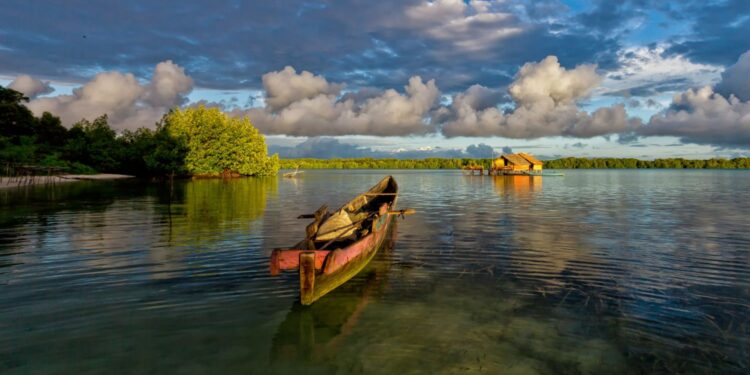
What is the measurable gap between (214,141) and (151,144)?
1125 centimetres

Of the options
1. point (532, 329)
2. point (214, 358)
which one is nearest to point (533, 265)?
point (532, 329)

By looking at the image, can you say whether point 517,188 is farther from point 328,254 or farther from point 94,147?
point 94,147

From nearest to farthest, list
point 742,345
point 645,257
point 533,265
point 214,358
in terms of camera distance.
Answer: point 214,358, point 742,345, point 533,265, point 645,257

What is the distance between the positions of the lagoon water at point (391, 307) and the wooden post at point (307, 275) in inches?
16.8

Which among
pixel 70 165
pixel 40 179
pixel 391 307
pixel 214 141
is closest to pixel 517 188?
pixel 391 307

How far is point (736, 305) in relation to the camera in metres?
10.0

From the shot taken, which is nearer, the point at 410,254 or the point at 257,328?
the point at 257,328

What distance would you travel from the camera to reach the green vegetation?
78.4m

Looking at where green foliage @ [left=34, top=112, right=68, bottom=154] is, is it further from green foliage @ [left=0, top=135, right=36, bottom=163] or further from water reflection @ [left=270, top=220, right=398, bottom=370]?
water reflection @ [left=270, top=220, right=398, bottom=370]

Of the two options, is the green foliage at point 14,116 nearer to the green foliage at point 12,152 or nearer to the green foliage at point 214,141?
the green foliage at point 12,152

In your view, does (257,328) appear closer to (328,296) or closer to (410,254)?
(328,296)

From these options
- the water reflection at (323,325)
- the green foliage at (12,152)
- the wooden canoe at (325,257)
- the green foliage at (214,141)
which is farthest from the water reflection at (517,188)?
the green foliage at (12,152)

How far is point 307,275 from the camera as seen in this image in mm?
9336

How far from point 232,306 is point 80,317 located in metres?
3.05
